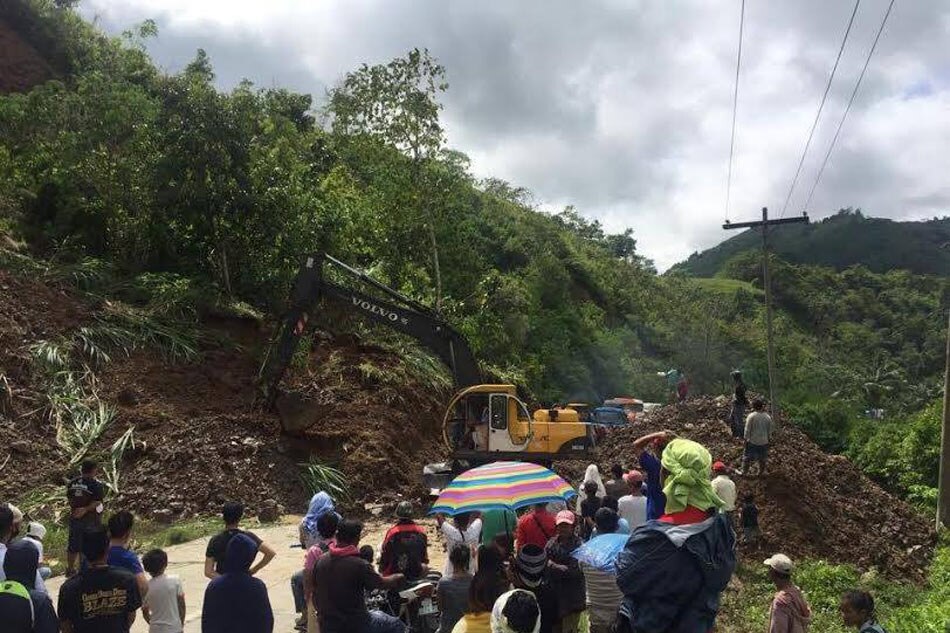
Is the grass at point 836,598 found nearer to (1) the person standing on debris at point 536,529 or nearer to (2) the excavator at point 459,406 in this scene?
(1) the person standing on debris at point 536,529

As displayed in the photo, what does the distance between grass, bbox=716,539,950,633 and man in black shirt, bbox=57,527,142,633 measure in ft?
20.0

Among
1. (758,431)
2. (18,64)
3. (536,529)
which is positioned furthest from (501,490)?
(18,64)

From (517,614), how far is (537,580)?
120cm

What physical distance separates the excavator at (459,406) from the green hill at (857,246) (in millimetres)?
99840

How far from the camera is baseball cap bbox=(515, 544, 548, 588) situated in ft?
17.2

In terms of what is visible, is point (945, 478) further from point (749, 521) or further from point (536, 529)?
point (536, 529)

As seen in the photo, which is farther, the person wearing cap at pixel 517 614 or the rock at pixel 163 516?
the rock at pixel 163 516

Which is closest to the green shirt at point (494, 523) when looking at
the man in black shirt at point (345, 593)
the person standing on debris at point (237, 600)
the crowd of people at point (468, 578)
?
the crowd of people at point (468, 578)

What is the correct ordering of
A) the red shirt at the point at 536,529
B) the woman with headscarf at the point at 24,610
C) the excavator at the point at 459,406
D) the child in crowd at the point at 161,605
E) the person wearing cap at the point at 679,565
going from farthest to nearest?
the excavator at the point at 459,406 → the red shirt at the point at 536,529 → the child in crowd at the point at 161,605 → the woman with headscarf at the point at 24,610 → the person wearing cap at the point at 679,565

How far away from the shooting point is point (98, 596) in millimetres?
4602

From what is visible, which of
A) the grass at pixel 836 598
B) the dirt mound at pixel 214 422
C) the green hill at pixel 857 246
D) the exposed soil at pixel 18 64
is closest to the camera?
the grass at pixel 836 598

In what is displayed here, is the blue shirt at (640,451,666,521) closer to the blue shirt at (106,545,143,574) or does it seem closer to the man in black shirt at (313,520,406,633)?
the man in black shirt at (313,520,406,633)

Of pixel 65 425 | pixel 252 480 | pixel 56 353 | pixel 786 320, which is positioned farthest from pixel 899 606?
pixel 786 320

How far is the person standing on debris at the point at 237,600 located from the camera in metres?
4.89
